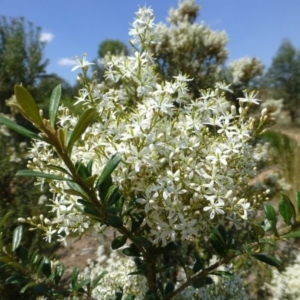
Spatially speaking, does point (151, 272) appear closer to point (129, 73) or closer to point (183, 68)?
point (129, 73)

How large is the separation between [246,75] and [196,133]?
11.5 ft

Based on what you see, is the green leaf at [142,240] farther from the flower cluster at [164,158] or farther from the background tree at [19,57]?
the background tree at [19,57]

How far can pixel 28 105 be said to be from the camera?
2.23 feet

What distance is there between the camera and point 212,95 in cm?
103

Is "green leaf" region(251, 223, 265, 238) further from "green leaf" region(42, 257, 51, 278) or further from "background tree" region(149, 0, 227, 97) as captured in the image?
"background tree" region(149, 0, 227, 97)

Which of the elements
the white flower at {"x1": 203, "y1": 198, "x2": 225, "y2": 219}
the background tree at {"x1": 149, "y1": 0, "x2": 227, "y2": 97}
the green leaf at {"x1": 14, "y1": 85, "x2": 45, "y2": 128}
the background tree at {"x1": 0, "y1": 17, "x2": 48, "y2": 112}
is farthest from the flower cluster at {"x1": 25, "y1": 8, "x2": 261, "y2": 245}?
the background tree at {"x1": 0, "y1": 17, "x2": 48, "y2": 112}

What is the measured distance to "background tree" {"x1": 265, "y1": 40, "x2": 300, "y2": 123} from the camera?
17.6m

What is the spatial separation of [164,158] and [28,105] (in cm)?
37

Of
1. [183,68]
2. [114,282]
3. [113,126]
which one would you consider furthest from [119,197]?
[183,68]

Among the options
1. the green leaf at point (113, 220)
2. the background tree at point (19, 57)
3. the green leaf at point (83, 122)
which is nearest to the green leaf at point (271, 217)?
the green leaf at point (113, 220)

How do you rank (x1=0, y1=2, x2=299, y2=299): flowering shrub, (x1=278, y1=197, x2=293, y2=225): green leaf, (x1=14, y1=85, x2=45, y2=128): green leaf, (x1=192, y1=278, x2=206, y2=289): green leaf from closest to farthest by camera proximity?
(x1=14, y1=85, x2=45, y2=128): green leaf, (x1=0, y1=2, x2=299, y2=299): flowering shrub, (x1=278, y1=197, x2=293, y2=225): green leaf, (x1=192, y1=278, x2=206, y2=289): green leaf

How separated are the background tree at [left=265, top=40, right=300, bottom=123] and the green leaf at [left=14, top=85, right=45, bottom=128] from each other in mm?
17749

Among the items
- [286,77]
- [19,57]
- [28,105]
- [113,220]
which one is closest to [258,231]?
[113,220]

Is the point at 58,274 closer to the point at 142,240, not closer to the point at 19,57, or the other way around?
A: the point at 142,240
